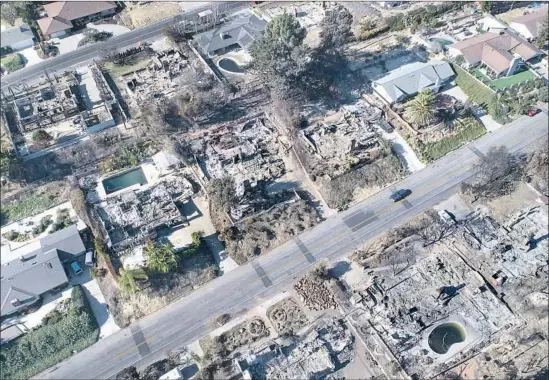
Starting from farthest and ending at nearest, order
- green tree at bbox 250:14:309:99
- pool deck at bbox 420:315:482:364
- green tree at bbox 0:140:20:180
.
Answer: green tree at bbox 250:14:309:99
green tree at bbox 0:140:20:180
pool deck at bbox 420:315:482:364

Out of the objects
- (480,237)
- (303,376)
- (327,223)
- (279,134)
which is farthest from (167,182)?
(480,237)

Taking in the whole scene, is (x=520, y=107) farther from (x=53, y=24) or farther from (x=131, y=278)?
(x=53, y=24)

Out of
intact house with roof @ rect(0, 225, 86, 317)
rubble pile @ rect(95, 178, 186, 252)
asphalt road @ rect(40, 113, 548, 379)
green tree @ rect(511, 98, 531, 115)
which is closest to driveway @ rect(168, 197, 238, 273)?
rubble pile @ rect(95, 178, 186, 252)

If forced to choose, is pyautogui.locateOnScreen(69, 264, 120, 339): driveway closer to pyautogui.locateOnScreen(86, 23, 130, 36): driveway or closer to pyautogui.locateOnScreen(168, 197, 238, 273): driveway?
pyautogui.locateOnScreen(168, 197, 238, 273): driveway

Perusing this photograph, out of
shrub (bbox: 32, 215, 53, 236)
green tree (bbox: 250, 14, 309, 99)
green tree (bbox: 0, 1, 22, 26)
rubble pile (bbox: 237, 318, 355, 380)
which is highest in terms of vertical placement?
green tree (bbox: 0, 1, 22, 26)

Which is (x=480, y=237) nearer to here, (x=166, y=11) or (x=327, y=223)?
(x=327, y=223)
